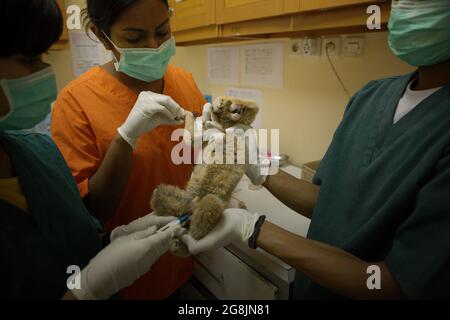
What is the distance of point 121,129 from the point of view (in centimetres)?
89

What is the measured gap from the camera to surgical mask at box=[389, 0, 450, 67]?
0.60 metres

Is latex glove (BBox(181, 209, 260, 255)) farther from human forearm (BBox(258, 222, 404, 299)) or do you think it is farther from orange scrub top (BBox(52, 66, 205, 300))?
orange scrub top (BBox(52, 66, 205, 300))

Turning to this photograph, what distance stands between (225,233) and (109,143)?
494 millimetres

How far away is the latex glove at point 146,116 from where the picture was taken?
2.91ft

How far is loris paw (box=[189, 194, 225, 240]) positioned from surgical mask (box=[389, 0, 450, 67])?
600 millimetres

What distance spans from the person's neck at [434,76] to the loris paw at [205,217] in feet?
1.98

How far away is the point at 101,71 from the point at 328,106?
3.58 ft

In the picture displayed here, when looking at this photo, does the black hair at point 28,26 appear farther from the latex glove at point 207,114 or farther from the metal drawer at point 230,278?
the metal drawer at point 230,278

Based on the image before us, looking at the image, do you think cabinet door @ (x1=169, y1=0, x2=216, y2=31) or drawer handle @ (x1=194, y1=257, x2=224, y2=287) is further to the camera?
cabinet door @ (x1=169, y1=0, x2=216, y2=31)

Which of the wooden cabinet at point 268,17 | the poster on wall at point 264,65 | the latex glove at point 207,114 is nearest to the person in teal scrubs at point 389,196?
the wooden cabinet at point 268,17

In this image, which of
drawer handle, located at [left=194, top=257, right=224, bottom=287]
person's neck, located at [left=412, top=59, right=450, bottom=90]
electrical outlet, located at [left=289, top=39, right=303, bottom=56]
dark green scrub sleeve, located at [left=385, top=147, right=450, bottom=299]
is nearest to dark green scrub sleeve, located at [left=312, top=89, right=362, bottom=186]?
person's neck, located at [left=412, top=59, right=450, bottom=90]

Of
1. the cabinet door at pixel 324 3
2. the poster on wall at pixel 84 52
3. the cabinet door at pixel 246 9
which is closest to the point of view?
the cabinet door at pixel 324 3

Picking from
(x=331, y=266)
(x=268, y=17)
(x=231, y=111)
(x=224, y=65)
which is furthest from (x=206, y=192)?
(x=224, y=65)

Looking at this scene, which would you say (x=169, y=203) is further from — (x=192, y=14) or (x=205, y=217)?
(x=192, y=14)
